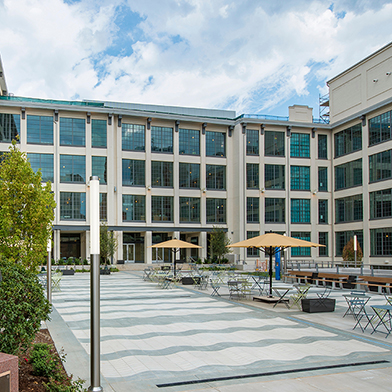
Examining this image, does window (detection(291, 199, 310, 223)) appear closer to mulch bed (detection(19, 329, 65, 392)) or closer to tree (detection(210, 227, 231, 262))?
tree (detection(210, 227, 231, 262))

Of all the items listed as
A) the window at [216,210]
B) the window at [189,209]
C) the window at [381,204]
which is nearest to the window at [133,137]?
the window at [189,209]

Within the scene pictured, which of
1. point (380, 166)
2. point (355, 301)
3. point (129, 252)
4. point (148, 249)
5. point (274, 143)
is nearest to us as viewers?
point (355, 301)

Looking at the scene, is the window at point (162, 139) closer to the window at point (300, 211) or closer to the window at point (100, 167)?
the window at point (100, 167)

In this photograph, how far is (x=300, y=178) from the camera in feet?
169

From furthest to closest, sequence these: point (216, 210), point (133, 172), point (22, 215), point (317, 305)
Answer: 1. point (216, 210)
2. point (133, 172)
3. point (317, 305)
4. point (22, 215)

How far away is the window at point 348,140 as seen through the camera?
47094 mm

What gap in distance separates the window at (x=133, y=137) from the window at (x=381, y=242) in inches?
1031

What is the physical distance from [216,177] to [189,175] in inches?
134

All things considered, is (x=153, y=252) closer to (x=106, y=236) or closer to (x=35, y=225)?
(x=106, y=236)

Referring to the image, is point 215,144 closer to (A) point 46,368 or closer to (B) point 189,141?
(B) point 189,141

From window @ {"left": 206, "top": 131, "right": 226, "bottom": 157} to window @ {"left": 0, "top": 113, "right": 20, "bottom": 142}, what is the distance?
68.7ft

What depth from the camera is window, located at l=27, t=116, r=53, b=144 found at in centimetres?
4431

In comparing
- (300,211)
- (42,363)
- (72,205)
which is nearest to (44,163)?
(72,205)

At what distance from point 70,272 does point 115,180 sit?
13680mm
